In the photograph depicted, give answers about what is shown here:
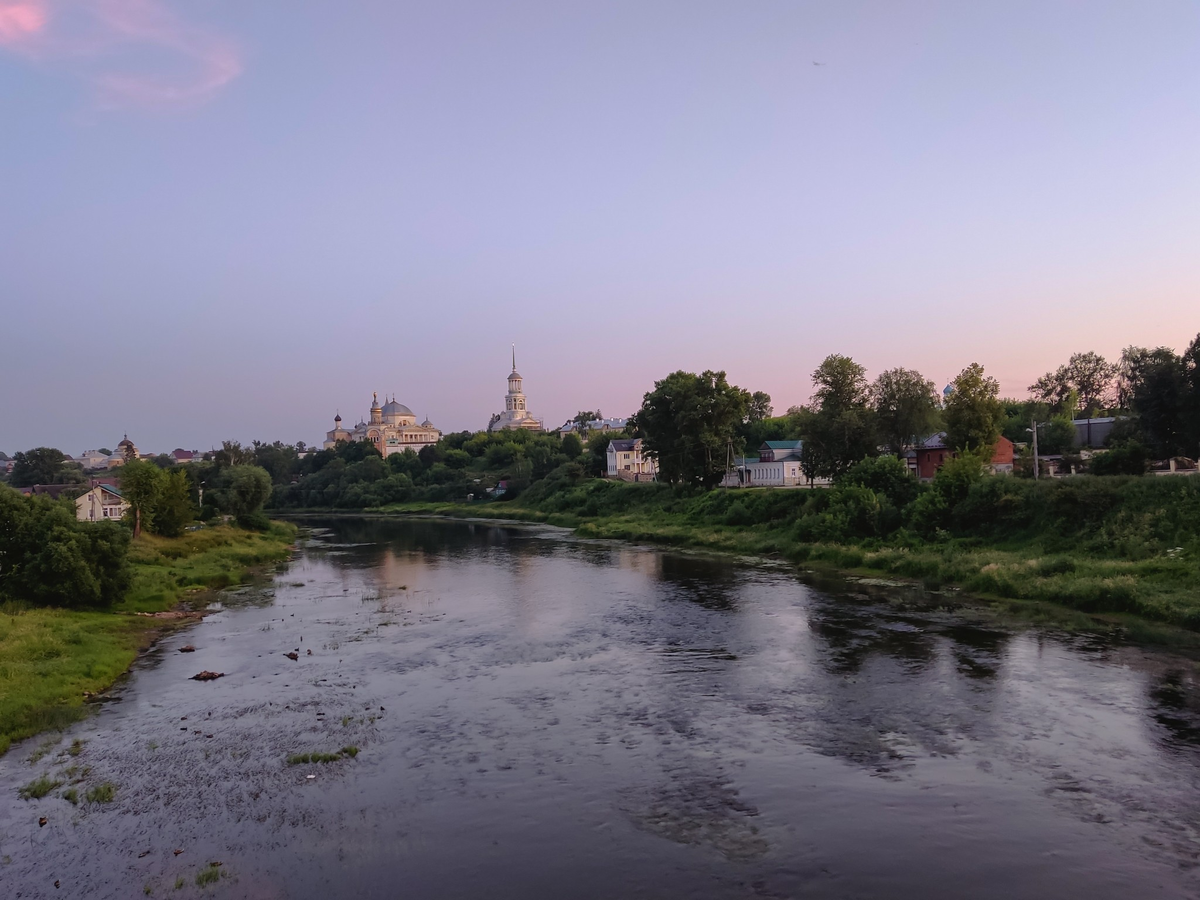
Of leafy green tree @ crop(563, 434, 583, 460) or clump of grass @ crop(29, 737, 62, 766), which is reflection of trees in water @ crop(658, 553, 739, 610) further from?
leafy green tree @ crop(563, 434, 583, 460)

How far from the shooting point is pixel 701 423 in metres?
70.1

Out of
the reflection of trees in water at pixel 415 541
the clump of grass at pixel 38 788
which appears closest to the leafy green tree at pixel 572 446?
the reflection of trees in water at pixel 415 541

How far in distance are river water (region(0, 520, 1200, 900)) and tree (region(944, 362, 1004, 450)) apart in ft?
88.4

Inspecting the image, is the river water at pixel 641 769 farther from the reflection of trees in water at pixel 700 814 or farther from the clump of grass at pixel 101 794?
the clump of grass at pixel 101 794

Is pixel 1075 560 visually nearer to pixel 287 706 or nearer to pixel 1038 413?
pixel 287 706

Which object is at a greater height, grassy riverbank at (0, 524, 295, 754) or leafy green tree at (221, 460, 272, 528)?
leafy green tree at (221, 460, 272, 528)

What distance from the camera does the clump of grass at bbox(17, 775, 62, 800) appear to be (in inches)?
585

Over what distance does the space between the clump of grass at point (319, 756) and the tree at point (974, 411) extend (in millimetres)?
43705

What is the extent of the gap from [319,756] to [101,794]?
3791 millimetres

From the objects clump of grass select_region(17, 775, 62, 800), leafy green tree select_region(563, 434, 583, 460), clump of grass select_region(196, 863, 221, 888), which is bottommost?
clump of grass select_region(196, 863, 221, 888)

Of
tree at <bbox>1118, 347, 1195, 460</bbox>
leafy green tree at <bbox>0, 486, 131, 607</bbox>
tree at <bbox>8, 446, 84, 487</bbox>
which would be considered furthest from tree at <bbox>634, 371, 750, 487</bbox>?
tree at <bbox>8, 446, 84, 487</bbox>

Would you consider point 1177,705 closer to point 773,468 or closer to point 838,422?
point 838,422

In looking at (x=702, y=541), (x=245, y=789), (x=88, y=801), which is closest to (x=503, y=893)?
(x=245, y=789)

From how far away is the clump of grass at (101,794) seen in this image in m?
14.7
